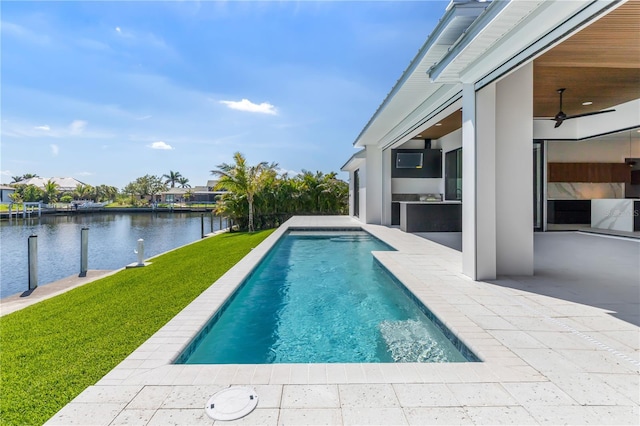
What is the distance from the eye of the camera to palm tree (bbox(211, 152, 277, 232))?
60.1 ft

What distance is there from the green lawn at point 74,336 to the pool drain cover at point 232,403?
1206mm

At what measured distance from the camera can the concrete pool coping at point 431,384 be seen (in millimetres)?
1939

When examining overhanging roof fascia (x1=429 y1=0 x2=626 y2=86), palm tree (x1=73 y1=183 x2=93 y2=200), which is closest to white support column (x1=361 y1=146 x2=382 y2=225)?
overhanging roof fascia (x1=429 y1=0 x2=626 y2=86)

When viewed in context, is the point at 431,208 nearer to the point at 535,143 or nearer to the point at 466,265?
the point at 535,143

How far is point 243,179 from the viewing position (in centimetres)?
1831

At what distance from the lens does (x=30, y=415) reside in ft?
7.32

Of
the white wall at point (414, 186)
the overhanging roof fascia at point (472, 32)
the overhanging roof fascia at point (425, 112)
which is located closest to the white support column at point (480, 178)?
the overhanging roof fascia at point (472, 32)

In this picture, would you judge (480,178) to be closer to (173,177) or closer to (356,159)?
(356,159)

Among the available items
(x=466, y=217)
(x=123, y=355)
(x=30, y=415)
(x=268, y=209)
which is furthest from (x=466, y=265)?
(x=268, y=209)

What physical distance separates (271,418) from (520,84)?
5723 mm

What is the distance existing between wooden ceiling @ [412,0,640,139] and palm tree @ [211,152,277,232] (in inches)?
545

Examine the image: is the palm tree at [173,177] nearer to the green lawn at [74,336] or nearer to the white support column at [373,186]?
the white support column at [373,186]

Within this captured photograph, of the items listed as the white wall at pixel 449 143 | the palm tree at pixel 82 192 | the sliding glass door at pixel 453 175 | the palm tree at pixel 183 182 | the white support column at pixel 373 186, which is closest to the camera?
the white wall at pixel 449 143

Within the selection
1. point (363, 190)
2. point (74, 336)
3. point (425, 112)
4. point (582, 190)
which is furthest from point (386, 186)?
point (74, 336)
